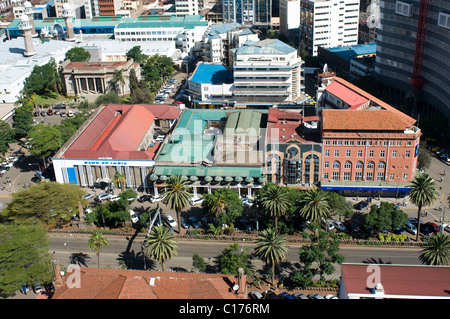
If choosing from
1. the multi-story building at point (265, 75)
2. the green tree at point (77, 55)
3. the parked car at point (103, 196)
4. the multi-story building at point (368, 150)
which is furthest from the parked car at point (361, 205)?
the green tree at point (77, 55)

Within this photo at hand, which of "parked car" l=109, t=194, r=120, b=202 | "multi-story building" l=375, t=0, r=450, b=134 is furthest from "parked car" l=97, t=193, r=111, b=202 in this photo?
"multi-story building" l=375, t=0, r=450, b=134

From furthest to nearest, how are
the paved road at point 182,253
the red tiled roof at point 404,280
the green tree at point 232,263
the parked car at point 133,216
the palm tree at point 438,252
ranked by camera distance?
the parked car at point 133,216, the paved road at point 182,253, the green tree at point 232,263, the palm tree at point 438,252, the red tiled roof at point 404,280

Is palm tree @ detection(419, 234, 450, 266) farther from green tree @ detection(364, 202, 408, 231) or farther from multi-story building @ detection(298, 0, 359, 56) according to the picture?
multi-story building @ detection(298, 0, 359, 56)

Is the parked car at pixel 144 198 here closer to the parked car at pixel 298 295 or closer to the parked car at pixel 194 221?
the parked car at pixel 194 221

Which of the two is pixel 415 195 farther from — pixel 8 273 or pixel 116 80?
pixel 116 80

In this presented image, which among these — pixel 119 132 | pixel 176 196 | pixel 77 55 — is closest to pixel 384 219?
pixel 176 196
